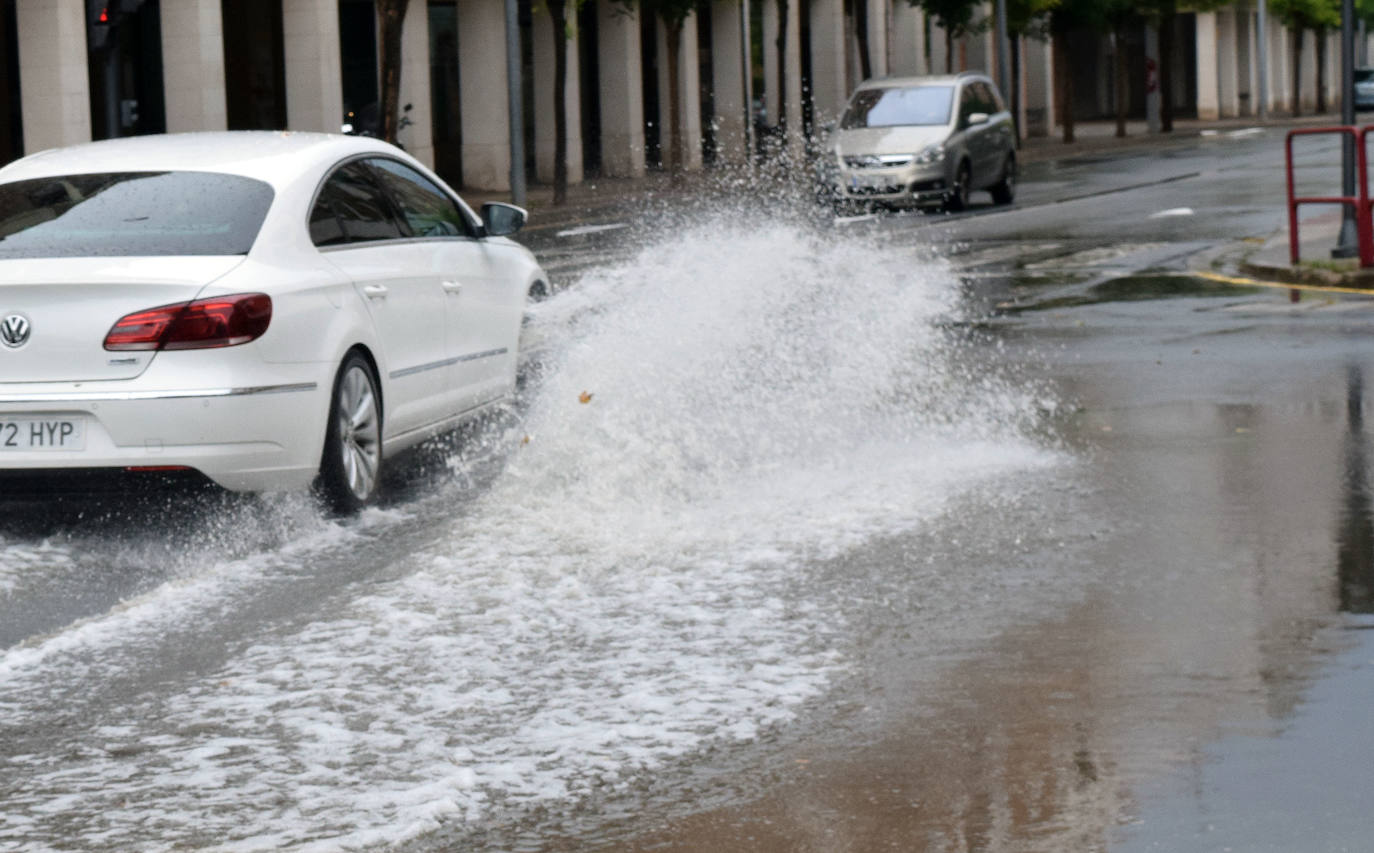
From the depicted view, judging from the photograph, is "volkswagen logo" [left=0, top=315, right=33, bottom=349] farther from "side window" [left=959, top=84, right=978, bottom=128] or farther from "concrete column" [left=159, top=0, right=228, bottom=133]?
"concrete column" [left=159, top=0, right=228, bottom=133]

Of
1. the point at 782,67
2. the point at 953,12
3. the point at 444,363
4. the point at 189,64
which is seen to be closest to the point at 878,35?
the point at 953,12

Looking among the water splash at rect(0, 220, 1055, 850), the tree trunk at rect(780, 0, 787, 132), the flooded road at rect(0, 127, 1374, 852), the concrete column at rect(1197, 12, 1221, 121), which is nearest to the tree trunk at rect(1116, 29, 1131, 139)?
the tree trunk at rect(780, 0, 787, 132)

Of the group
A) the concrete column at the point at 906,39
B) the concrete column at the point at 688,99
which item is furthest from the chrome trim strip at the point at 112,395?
the concrete column at the point at 906,39

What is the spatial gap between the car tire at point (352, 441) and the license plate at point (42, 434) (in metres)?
0.92

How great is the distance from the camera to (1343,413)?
10672 millimetres

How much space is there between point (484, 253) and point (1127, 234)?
583 inches

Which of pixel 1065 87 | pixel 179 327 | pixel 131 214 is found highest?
pixel 1065 87

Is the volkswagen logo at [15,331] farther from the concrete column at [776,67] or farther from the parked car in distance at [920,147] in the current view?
the concrete column at [776,67]

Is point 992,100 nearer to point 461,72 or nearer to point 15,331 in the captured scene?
point 461,72

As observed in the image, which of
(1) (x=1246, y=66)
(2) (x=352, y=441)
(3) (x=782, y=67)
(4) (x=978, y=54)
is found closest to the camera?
(2) (x=352, y=441)

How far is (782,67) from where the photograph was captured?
157ft

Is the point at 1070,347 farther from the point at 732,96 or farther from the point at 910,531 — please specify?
the point at 732,96

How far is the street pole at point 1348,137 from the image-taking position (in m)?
18.2

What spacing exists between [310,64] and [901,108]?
36.4 feet
